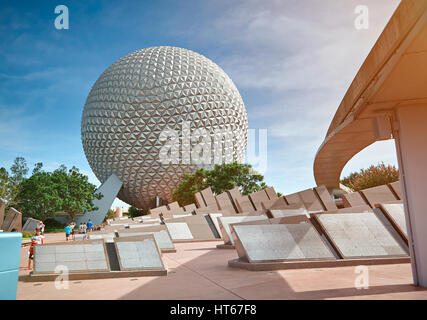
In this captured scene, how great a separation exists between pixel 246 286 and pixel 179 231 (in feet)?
32.6

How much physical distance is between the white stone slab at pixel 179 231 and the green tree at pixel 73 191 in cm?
1689

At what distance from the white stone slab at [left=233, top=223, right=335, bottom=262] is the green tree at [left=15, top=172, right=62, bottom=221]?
24186 mm

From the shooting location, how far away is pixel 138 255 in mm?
6570

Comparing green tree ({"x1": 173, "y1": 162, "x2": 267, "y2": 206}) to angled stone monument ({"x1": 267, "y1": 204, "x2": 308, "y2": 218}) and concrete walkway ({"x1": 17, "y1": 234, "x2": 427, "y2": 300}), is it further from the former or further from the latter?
concrete walkway ({"x1": 17, "y1": 234, "x2": 427, "y2": 300})

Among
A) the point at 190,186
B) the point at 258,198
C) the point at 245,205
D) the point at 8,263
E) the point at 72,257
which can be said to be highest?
the point at 190,186

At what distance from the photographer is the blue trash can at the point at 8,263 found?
3.07 metres

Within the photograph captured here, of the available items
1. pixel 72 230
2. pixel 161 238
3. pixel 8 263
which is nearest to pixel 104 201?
pixel 72 230

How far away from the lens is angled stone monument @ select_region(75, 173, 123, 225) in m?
33.3

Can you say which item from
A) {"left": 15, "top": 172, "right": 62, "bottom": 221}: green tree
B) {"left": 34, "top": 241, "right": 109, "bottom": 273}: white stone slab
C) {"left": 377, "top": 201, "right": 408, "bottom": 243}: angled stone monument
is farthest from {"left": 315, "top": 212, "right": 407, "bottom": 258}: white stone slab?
{"left": 15, "top": 172, "right": 62, "bottom": 221}: green tree

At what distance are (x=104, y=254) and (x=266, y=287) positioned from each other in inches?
135

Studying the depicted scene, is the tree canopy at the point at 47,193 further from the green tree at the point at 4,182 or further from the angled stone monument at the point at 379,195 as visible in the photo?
the angled stone monument at the point at 379,195

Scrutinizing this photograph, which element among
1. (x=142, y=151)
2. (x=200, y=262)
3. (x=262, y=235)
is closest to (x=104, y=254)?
(x=200, y=262)

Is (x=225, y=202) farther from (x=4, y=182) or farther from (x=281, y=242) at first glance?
(x=4, y=182)

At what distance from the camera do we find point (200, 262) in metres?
7.85
